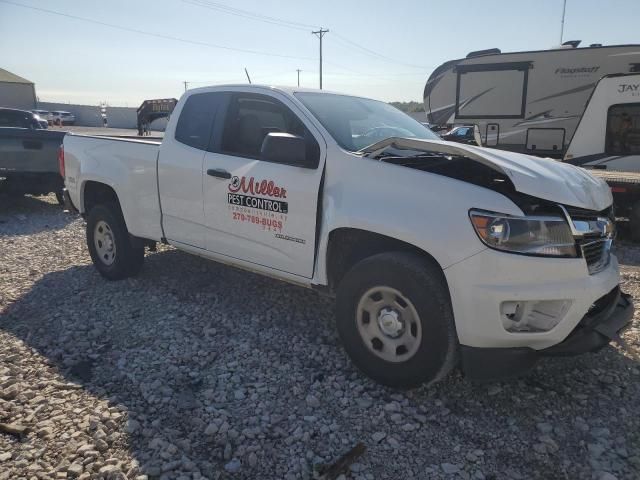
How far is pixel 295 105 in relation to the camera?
379 centimetres

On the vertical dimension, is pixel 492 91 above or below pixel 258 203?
above

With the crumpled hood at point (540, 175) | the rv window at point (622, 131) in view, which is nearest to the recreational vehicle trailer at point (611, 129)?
the rv window at point (622, 131)

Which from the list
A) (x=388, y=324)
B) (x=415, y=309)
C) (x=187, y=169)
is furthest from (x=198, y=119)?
(x=415, y=309)

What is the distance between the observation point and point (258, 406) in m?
3.07

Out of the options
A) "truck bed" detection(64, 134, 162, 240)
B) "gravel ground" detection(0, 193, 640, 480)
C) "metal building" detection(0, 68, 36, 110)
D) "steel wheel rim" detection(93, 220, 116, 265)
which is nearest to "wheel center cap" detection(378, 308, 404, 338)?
"gravel ground" detection(0, 193, 640, 480)

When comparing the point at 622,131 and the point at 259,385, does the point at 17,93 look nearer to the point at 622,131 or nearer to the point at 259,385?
the point at 622,131

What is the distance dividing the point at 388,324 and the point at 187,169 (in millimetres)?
2296

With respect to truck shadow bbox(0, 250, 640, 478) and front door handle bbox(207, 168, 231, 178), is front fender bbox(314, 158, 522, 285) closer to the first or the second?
truck shadow bbox(0, 250, 640, 478)

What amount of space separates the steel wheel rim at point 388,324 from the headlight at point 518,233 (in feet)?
2.03

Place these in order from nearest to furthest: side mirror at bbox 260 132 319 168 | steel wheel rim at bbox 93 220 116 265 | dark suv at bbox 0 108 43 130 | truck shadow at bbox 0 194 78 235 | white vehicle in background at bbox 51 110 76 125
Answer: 1. side mirror at bbox 260 132 319 168
2. steel wheel rim at bbox 93 220 116 265
3. truck shadow at bbox 0 194 78 235
4. dark suv at bbox 0 108 43 130
5. white vehicle in background at bbox 51 110 76 125

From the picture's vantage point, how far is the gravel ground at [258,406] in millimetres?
2584

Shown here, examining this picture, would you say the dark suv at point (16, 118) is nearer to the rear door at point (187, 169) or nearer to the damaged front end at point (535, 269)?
the rear door at point (187, 169)

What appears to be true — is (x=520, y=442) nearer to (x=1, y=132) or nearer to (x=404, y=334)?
(x=404, y=334)

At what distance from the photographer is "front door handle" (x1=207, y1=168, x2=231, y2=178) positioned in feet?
13.1
